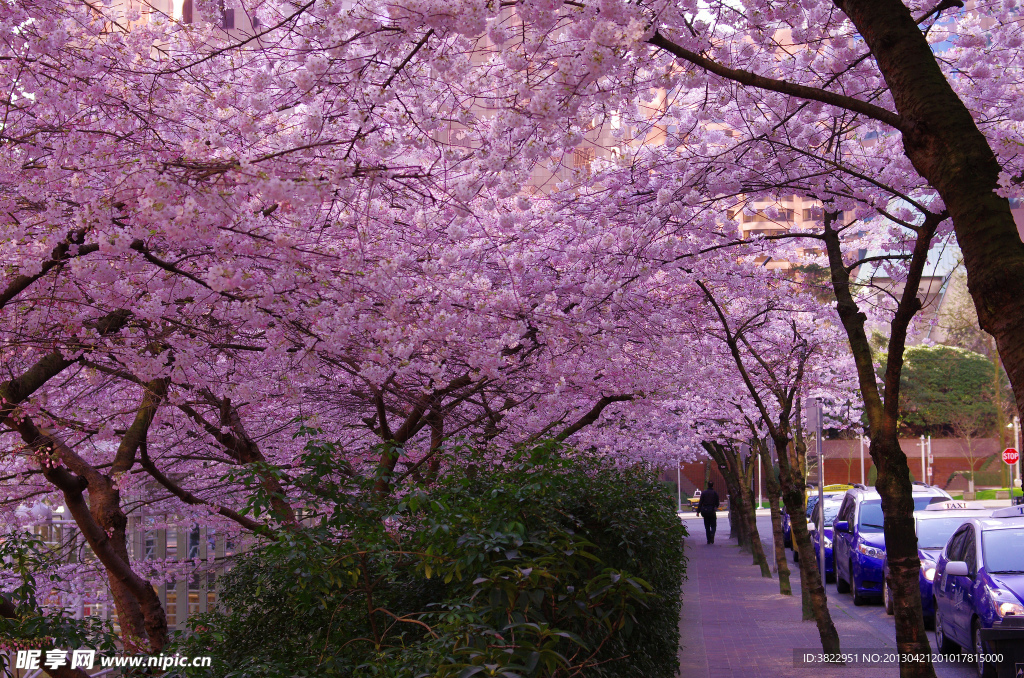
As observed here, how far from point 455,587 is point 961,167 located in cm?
280

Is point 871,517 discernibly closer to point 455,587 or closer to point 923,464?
point 455,587

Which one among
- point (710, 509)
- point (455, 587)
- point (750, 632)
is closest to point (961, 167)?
point (455, 587)

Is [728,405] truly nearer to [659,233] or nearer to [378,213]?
[659,233]

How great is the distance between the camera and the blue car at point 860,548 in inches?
592

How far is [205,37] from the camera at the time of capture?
769cm

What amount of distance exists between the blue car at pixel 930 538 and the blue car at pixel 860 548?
0.30 m

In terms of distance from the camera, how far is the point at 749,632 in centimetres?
1255

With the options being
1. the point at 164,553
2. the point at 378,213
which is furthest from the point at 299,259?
the point at 164,553

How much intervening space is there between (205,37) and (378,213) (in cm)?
223

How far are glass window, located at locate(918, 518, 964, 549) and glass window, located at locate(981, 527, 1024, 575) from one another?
3964mm

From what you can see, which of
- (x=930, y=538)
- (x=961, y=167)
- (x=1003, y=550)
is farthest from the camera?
(x=930, y=538)

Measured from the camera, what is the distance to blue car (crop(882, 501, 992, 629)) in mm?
12438

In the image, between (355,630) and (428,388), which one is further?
(428,388)

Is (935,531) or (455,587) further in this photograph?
(935,531)
